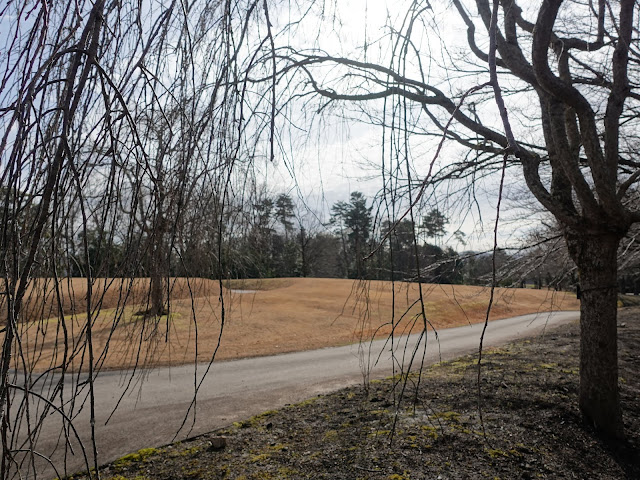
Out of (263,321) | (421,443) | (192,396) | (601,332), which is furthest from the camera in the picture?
(263,321)

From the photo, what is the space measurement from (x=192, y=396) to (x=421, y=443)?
3.63 meters

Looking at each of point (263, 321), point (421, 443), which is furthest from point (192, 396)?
point (263, 321)

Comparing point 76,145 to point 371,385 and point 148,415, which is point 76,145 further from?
point 371,385

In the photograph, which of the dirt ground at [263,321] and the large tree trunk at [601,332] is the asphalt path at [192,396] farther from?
the large tree trunk at [601,332]

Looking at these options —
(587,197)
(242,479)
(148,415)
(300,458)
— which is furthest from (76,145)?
(148,415)

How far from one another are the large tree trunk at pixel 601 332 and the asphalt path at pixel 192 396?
32.2 inches

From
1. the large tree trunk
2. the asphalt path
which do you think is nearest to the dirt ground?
the asphalt path

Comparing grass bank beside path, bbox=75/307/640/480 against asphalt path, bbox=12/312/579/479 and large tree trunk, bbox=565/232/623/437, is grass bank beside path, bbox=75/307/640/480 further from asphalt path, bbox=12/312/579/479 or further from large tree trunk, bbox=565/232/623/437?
asphalt path, bbox=12/312/579/479

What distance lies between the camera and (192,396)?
5.69 metres

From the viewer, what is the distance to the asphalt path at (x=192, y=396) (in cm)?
379

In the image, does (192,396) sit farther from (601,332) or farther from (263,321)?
(263,321)

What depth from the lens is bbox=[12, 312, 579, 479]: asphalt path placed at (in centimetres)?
379

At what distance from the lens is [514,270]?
4895 mm

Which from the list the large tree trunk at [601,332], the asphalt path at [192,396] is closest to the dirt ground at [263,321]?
the asphalt path at [192,396]
